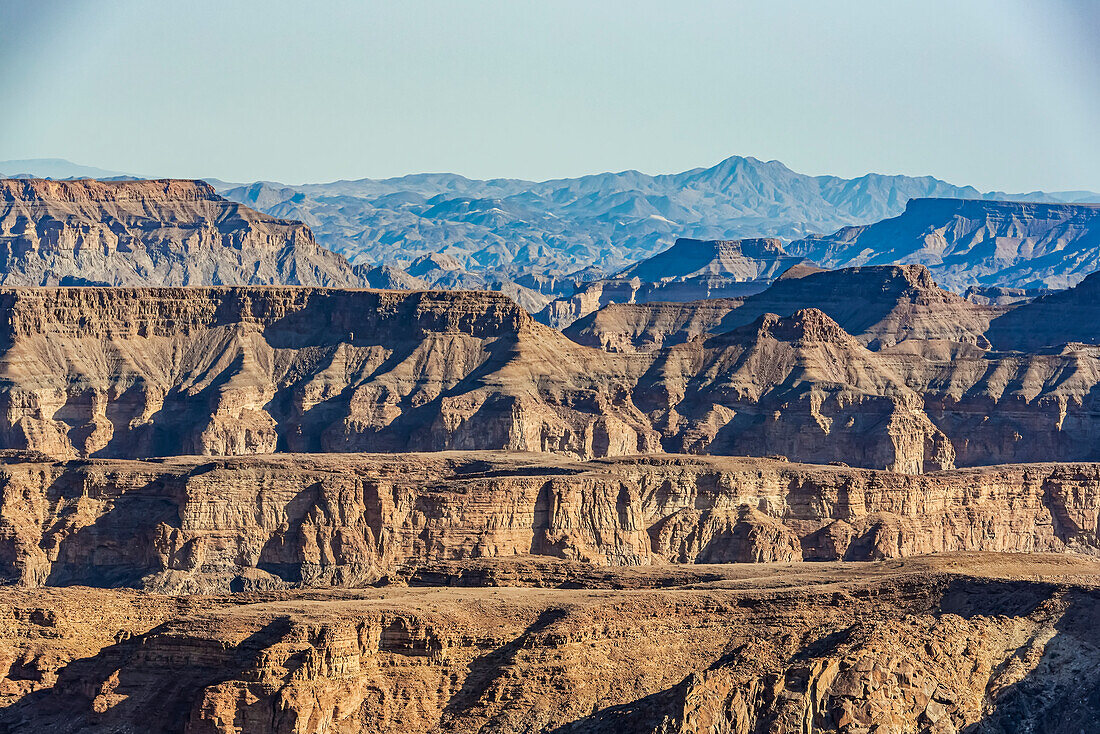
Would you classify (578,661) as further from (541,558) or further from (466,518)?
(466,518)

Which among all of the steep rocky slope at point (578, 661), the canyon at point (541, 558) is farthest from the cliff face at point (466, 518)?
the steep rocky slope at point (578, 661)

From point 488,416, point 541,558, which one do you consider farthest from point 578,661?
point 488,416

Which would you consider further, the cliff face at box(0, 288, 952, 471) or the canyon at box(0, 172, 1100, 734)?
the cliff face at box(0, 288, 952, 471)

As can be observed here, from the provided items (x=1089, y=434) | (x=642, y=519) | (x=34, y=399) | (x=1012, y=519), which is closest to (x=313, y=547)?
(x=642, y=519)

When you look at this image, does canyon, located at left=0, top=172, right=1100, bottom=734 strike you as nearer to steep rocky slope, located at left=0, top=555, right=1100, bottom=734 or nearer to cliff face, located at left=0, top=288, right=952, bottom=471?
steep rocky slope, located at left=0, top=555, right=1100, bottom=734

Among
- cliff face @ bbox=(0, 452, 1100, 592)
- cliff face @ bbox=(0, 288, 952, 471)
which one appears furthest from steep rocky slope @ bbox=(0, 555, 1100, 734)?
cliff face @ bbox=(0, 288, 952, 471)

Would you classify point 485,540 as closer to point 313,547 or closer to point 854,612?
point 313,547
